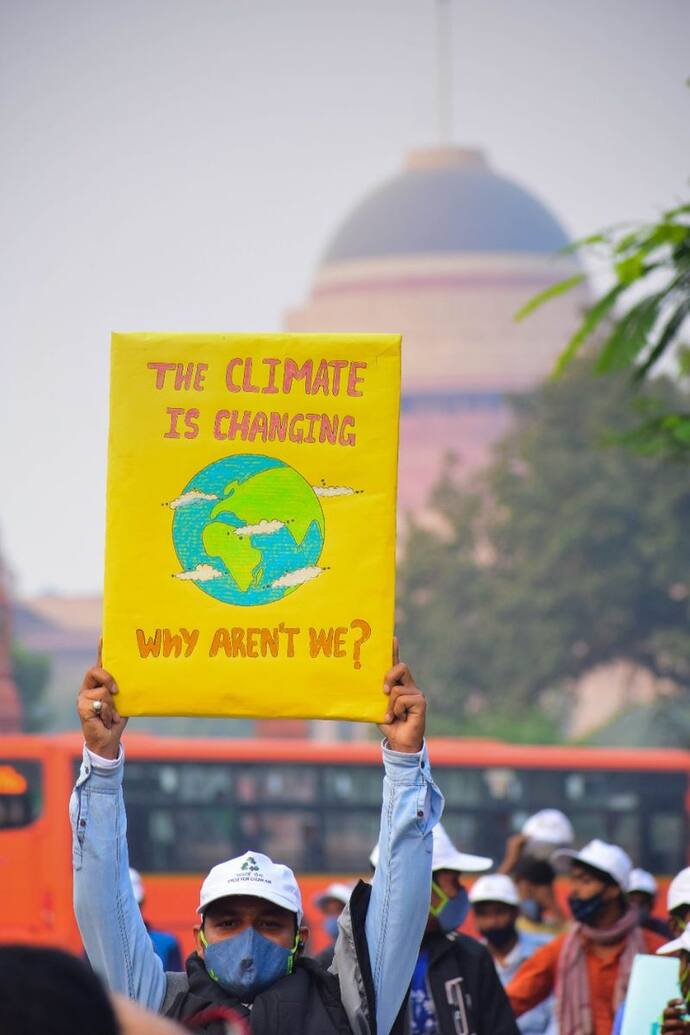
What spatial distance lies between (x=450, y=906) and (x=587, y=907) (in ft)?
2.14

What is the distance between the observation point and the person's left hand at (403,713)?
3637mm

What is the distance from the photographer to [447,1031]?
16.7ft

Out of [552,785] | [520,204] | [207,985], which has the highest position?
[520,204]

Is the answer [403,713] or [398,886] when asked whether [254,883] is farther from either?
[403,713]

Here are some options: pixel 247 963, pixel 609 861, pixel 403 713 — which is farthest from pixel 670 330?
pixel 247 963

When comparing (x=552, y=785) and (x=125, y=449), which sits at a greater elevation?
(x=552, y=785)

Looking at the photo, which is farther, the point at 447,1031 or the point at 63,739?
the point at 63,739

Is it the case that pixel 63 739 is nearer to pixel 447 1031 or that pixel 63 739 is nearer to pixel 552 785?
pixel 552 785

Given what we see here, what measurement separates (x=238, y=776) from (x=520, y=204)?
304 feet

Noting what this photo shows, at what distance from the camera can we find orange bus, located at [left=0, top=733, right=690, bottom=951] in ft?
65.3

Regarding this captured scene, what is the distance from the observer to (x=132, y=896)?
3629mm

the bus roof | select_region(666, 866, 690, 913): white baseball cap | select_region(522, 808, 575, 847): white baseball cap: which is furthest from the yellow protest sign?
the bus roof

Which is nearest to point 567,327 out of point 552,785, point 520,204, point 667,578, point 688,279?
point 520,204

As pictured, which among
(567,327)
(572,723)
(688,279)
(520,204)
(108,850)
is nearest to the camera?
(108,850)
